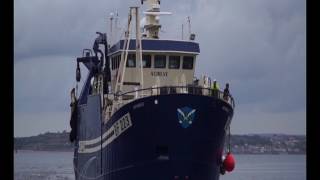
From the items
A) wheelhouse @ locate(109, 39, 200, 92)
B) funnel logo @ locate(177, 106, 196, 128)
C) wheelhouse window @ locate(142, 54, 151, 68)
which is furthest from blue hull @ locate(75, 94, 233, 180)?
wheelhouse window @ locate(142, 54, 151, 68)

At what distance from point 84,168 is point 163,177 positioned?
1045cm

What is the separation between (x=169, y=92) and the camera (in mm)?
30422

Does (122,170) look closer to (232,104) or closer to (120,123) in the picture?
(120,123)

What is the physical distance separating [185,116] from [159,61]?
5.38m

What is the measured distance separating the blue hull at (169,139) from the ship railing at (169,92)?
383mm

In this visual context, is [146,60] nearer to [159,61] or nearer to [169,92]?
[159,61]

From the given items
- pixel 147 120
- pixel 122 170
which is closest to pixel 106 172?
pixel 122 170

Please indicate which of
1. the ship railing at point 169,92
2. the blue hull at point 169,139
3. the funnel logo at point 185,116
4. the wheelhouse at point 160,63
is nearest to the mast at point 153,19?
the wheelhouse at point 160,63

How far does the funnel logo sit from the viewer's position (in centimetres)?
2988

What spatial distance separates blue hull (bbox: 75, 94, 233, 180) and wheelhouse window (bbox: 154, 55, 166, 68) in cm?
359

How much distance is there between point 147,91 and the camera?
107 feet

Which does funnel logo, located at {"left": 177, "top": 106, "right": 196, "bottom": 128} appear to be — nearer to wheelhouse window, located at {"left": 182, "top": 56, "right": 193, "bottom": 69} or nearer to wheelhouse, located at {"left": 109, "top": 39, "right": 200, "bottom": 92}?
wheelhouse, located at {"left": 109, "top": 39, "right": 200, "bottom": 92}

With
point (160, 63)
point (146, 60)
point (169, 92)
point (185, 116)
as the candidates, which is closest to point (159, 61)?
point (160, 63)

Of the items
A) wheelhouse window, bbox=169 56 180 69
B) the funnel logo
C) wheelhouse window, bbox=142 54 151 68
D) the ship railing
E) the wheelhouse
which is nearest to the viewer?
the funnel logo
